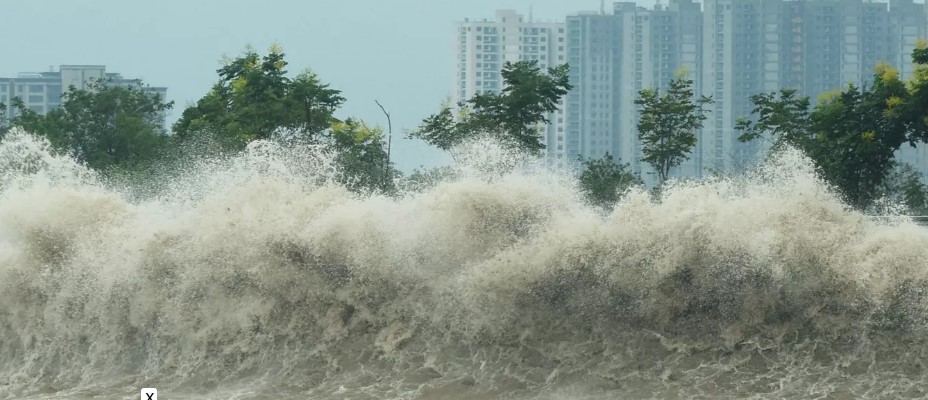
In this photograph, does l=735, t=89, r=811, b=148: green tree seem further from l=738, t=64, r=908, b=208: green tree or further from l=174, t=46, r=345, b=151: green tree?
l=174, t=46, r=345, b=151: green tree

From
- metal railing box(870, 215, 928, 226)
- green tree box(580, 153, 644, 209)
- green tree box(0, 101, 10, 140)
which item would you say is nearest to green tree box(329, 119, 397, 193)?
green tree box(580, 153, 644, 209)

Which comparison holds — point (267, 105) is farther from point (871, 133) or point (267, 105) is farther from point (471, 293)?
point (471, 293)

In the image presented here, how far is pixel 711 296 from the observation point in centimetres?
1566

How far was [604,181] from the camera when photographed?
1970 inches

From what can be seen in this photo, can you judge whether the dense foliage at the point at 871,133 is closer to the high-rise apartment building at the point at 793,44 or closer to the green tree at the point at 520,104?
the green tree at the point at 520,104

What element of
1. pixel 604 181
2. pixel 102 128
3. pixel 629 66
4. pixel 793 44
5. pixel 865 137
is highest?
pixel 793 44

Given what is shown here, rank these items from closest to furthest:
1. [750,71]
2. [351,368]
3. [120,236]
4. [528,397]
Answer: [528,397] < [351,368] < [120,236] < [750,71]

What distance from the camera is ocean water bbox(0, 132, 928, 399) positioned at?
49.5ft

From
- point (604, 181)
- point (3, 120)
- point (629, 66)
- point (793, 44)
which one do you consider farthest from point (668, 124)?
point (629, 66)

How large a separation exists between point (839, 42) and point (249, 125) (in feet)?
506

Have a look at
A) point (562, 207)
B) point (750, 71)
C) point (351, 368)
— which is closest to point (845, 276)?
point (562, 207)

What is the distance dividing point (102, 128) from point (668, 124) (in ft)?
61.3

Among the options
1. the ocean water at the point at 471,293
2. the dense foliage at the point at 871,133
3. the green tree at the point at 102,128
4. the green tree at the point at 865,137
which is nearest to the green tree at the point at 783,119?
the green tree at the point at 865,137

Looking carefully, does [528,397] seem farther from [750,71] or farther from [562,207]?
[750,71]
